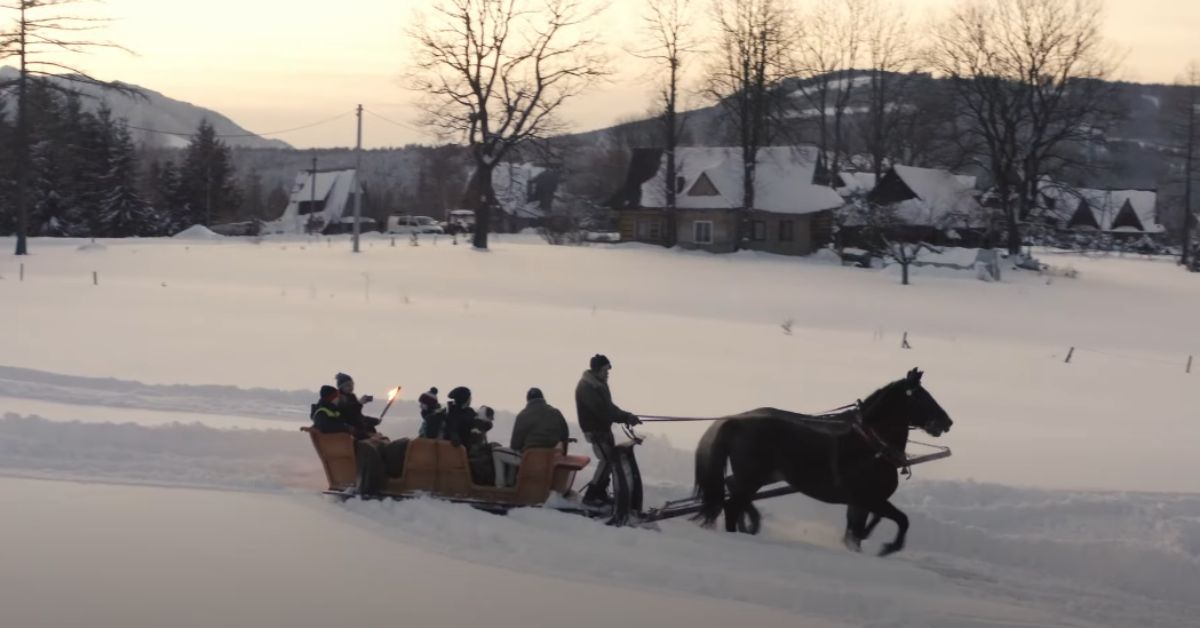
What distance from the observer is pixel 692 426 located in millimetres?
14875

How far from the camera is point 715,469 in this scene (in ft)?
32.8

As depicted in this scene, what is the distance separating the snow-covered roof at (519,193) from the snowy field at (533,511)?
6976 centimetres

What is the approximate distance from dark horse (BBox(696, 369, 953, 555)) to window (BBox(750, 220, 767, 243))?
5246 centimetres

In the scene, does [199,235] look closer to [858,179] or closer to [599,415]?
[858,179]

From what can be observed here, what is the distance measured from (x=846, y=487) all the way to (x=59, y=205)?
2807 inches

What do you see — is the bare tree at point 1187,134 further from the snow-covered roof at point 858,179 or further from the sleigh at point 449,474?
the sleigh at point 449,474

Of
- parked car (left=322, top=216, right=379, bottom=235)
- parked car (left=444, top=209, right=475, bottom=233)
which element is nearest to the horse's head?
parked car (left=444, top=209, right=475, bottom=233)

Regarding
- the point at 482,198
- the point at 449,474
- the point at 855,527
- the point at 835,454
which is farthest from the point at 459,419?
the point at 482,198

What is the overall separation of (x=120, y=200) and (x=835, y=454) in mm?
72657

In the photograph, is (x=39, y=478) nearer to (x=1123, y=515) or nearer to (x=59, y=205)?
(x=1123, y=515)

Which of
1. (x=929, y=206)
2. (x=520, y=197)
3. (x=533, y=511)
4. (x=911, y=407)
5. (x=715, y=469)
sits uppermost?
(x=520, y=197)

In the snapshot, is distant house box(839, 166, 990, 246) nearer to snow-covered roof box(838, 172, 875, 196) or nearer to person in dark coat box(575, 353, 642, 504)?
snow-covered roof box(838, 172, 875, 196)

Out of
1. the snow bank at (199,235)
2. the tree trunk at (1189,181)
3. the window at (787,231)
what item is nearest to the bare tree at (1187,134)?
the tree trunk at (1189,181)

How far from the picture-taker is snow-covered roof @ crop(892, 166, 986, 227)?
62750mm
